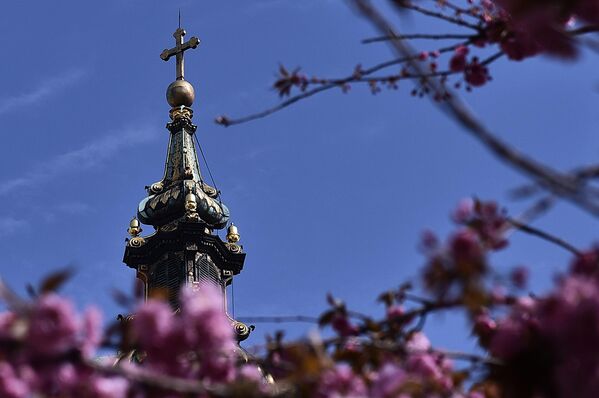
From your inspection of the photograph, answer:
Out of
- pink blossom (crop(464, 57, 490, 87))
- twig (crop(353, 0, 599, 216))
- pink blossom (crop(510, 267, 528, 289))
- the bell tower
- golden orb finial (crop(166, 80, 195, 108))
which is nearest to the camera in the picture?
twig (crop(353, 0, 599, 216))

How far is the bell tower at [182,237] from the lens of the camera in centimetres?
2170

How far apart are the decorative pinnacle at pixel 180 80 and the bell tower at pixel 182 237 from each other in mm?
173

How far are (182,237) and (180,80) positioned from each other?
4.26 meters

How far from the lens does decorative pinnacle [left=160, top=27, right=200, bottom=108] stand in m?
23.7

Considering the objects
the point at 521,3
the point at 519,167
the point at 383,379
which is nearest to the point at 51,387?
the point at 383,379

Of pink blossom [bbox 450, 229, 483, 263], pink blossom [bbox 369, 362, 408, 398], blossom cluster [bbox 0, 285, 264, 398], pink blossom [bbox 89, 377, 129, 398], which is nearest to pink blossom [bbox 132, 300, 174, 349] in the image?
blossom cluster [bbox 0, 285, 264, 398]

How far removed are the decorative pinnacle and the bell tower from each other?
6.8 inches

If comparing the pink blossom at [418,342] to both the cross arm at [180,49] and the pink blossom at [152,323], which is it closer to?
the pink blossom at [152,323]

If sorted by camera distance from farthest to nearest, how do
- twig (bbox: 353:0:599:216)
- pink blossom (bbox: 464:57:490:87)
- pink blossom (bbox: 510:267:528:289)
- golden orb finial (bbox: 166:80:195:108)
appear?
golden orb finial (bbox: 166:80:195:108), pink blossom (bbox: 464:57:490:87), pink blossom (bbox: 510:267:528:289), twig (bbox: 353:0:599:216)

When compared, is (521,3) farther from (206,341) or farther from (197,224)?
(197,224)

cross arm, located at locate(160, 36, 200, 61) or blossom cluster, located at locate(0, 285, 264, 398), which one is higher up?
cross arm, located at locate(160, 36, 200, 61)

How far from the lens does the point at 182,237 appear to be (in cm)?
2194

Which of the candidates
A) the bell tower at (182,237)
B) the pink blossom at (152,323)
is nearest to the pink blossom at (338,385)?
the pink blossom at (152,323)

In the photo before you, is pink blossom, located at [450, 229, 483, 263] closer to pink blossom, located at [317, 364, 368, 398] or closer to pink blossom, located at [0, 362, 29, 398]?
pink blossom, located at [317, 364, 368, 398]
